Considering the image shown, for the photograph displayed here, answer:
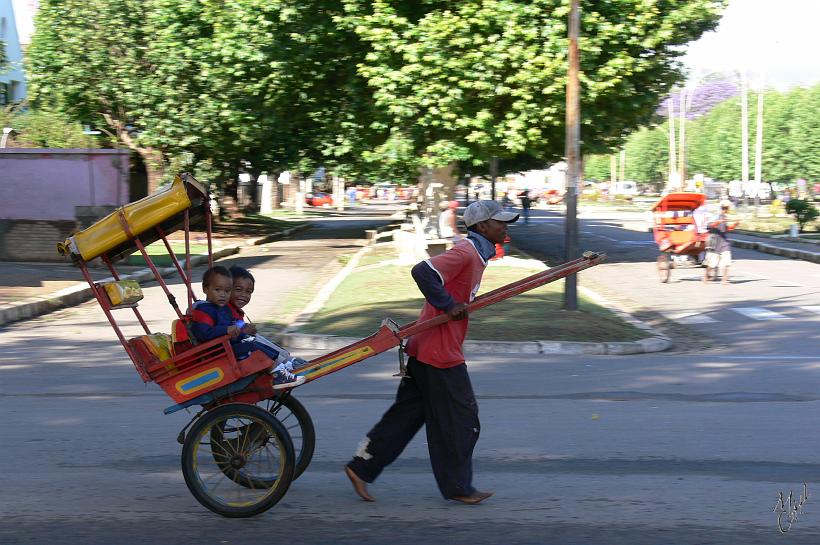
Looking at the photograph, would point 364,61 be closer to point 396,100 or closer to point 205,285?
point 396,100

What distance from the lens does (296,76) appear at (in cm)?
2670

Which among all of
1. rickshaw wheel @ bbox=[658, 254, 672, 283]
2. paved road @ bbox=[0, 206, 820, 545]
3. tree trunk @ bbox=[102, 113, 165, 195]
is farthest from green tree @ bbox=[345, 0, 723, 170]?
tree trunk @ bbox=[102, 113, 165, 195]

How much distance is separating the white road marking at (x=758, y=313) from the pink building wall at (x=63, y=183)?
46.2ft

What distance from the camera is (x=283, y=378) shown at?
5746mm

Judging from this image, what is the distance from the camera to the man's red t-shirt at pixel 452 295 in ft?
19.0

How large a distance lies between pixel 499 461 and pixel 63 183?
20.3 metres

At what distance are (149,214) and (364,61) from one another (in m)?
20.3

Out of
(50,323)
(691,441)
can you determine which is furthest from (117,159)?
(691,441)

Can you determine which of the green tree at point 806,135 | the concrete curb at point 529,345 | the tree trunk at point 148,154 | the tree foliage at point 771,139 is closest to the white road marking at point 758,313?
the concrete curb at point 529,345

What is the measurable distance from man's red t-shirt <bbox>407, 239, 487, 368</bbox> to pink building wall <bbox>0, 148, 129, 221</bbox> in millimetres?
20334

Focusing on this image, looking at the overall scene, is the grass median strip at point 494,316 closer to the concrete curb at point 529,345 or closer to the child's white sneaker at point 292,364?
the concrete curb at point 529,345

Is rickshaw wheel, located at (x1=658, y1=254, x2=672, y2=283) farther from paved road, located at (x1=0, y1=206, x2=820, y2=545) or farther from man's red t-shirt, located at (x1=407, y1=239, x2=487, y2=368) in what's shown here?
man's red t-shirt, located at (x1=407, y1=239, x2=487, y2=368)

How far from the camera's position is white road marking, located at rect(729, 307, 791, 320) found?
16406 mm

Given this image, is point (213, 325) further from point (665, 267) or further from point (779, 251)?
point (779, 251)
